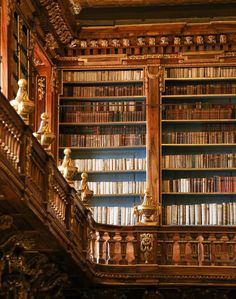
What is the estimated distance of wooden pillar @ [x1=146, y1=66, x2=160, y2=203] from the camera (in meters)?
12.2

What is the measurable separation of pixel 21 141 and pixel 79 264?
2.47 metres

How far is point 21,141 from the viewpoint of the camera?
768cm

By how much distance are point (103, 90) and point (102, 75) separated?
18 centimetres

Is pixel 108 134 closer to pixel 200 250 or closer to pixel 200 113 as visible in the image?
pixel 200 113

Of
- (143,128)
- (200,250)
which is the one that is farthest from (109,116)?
(200,250)

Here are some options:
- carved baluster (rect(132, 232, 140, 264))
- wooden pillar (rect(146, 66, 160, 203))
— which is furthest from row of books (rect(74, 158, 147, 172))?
carved baluster (rect(132, 232, 140, 264))

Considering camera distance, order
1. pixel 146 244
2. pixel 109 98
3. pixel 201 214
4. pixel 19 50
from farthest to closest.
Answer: pixel 109 98, pixel 201 214, pixel 146 244, pixel 19 50

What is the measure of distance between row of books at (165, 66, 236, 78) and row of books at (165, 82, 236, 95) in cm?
11

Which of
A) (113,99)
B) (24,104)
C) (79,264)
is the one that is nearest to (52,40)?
(113,99)

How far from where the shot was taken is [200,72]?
12.6 metres

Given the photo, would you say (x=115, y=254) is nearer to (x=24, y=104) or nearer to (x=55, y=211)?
(x=55, y=211)

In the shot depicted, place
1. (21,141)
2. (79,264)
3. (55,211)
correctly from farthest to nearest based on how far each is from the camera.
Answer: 1. (79,264)
2. (55,211)
3. (21,141)

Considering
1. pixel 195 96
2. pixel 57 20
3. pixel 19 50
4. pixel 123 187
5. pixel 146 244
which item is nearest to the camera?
pixel 19 50

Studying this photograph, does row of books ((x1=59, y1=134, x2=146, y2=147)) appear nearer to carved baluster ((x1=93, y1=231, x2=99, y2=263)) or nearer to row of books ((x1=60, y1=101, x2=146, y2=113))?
row of books ((x1=60, y1=101, x2=146, y2=113))
